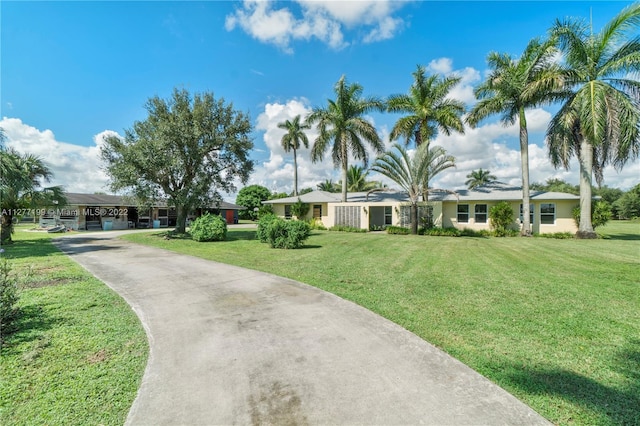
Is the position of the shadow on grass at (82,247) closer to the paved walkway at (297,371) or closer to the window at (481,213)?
the paved walkway at (297,371)

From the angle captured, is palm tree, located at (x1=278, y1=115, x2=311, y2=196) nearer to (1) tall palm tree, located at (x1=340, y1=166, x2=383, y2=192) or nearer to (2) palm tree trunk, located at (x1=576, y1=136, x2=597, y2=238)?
(1) tall palm tree, located at (x1=340, y1=166, x2=383, y2=192)

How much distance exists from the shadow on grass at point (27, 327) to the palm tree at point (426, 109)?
2128 cm

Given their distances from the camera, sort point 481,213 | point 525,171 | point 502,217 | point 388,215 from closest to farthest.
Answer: point 525,171 < point 502,217 < point 481,213 < point 388,215

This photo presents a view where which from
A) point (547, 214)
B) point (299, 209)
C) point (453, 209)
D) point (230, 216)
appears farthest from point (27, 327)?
point (230, 216)

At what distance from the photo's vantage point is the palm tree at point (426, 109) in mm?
21188

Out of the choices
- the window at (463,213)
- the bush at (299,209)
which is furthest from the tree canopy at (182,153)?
the window at (463,213)

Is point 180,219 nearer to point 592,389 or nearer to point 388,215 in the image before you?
point 388,215

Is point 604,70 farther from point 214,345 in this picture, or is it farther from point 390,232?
point 214,345

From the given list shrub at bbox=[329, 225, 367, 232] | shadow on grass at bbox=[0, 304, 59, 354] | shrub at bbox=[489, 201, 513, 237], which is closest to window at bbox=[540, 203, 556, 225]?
shrub at bbox=[489, 201, 513, 237]

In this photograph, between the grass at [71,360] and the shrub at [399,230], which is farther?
the shrub at [399,230]

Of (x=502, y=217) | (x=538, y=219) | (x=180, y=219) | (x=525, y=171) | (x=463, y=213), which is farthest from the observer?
(x=463, y=213)

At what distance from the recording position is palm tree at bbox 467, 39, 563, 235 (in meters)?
16.7

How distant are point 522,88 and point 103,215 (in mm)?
36342

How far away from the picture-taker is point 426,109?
21.7m
